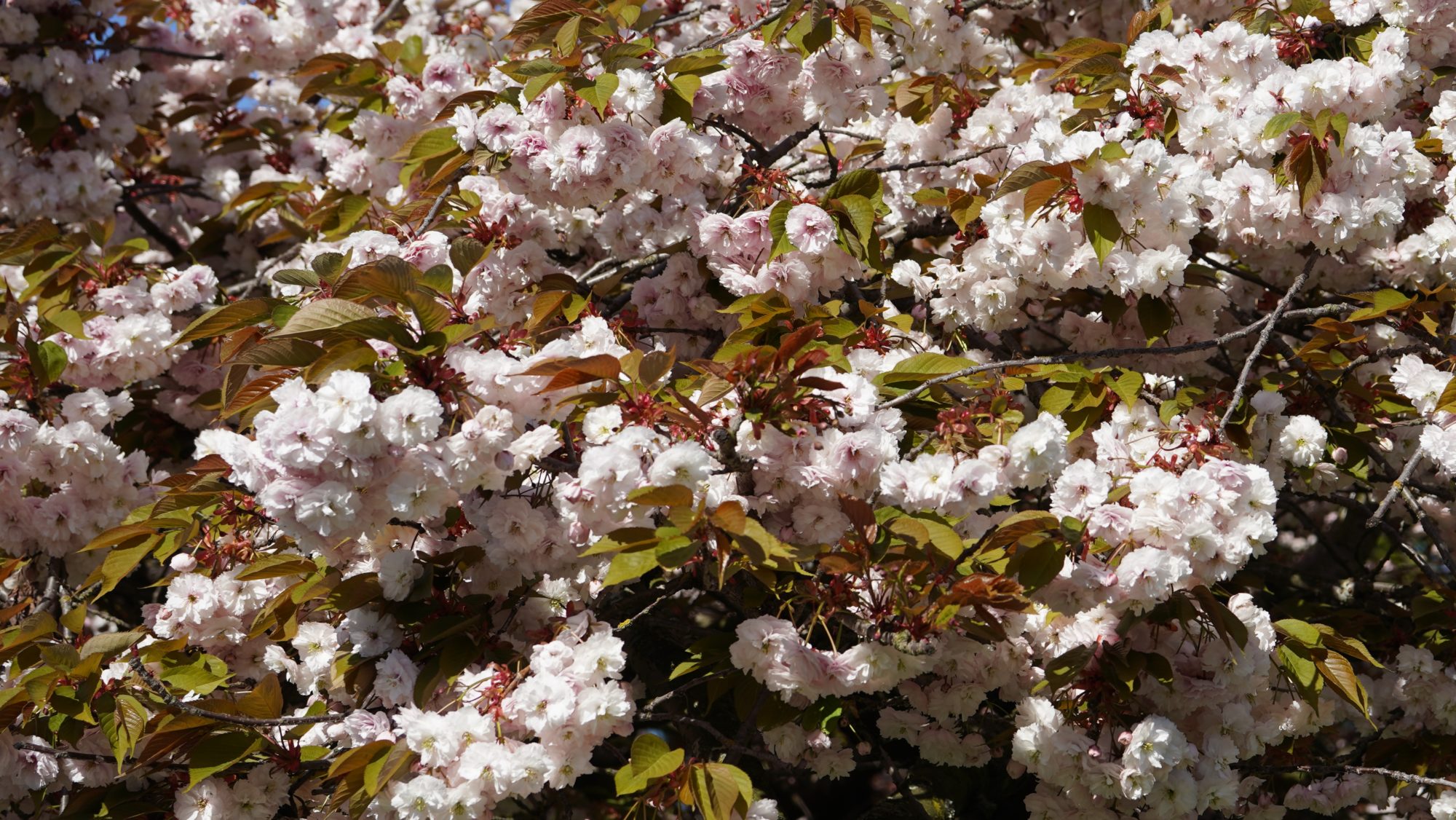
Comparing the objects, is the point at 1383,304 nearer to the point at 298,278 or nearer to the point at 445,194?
the point at 445,194

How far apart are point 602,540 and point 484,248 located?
3.30 feet

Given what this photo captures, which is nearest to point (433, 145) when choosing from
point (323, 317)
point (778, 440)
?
point (323, 317)

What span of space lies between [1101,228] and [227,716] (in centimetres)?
204

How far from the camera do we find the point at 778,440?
7.35 ft

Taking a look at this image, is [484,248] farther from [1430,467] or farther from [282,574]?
[1430,467]

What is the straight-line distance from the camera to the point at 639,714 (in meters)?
2.72

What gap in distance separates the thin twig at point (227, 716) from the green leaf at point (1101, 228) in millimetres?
1829

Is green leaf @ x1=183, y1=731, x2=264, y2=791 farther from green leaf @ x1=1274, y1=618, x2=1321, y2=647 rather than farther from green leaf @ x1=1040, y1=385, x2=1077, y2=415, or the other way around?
green leaf @ x1=1274, y1=618, x2=1321, y2=647

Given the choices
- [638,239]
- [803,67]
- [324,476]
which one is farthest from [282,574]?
[803,67]

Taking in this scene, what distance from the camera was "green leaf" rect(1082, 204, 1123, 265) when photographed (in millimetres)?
2496

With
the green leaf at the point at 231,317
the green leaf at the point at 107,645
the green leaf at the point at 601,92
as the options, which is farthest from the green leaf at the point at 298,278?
the green leaf at the point at 107,645

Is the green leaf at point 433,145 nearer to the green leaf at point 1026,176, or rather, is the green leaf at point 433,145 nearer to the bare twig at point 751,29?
the bare twig at point 751,29

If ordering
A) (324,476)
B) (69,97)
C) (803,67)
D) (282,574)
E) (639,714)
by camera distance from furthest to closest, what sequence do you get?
(69,97) → (803,67) → (639,714) → (282,574) → (324,476)

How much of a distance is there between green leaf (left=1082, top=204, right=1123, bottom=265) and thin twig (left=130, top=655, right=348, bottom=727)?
183cm
